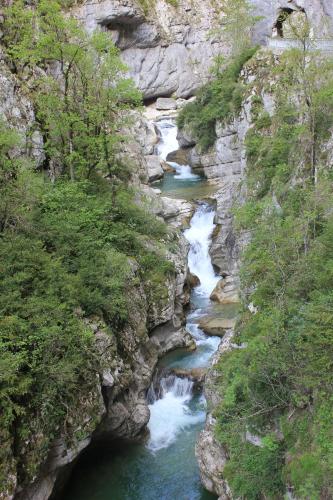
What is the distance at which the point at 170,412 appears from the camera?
49.2 ft

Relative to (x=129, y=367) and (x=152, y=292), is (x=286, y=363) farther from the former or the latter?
(x=152, y=292)

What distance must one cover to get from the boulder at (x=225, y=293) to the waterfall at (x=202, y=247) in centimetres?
77

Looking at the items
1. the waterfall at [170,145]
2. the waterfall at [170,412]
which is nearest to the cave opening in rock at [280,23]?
the waterfall at [170,145]

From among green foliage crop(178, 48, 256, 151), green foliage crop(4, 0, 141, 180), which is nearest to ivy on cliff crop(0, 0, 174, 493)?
green foliage crop(4, 0, 141, 180)

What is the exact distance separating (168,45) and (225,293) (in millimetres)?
36780

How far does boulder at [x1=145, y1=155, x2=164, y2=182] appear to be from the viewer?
3203 centimetres

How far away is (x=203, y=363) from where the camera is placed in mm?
16766

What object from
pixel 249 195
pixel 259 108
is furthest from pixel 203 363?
pixel 259 108

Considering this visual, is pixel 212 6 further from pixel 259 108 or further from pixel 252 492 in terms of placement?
pixel 252 492

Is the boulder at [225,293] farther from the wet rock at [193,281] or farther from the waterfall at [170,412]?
the waterfall at [170,412]

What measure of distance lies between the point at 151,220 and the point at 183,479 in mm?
9946

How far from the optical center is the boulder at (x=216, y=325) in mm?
18562

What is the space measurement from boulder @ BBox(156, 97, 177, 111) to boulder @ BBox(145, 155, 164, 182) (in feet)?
52.5

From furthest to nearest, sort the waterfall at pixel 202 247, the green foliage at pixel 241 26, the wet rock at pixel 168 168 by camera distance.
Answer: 1. the wet rock at pixel 168 168
2. the green foliage at pixel 241 26
3. the waterfall at pixel 202 247
